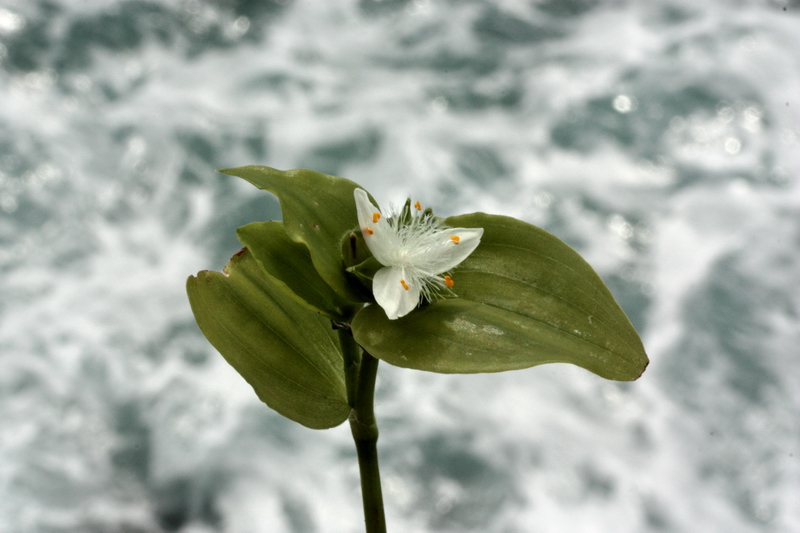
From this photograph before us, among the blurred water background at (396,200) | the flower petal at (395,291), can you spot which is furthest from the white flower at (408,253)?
the blurred water background at (396,200)

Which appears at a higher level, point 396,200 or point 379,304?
point 396,200

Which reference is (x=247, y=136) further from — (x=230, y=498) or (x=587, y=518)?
(x=587, y=518)

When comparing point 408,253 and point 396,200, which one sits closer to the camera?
point 408,253

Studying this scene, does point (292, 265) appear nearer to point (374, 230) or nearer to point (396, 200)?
point (374, 230)

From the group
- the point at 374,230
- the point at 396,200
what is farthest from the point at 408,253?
the point at 396,200

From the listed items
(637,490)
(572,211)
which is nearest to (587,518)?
(637,490)

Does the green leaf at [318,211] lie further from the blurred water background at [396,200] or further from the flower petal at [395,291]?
the blurred water background at [396,200]

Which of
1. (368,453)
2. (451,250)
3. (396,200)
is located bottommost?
(368,453)

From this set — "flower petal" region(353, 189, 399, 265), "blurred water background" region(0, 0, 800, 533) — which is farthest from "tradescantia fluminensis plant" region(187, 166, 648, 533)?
"blurred water background" region(0, 0, 800, 533)
